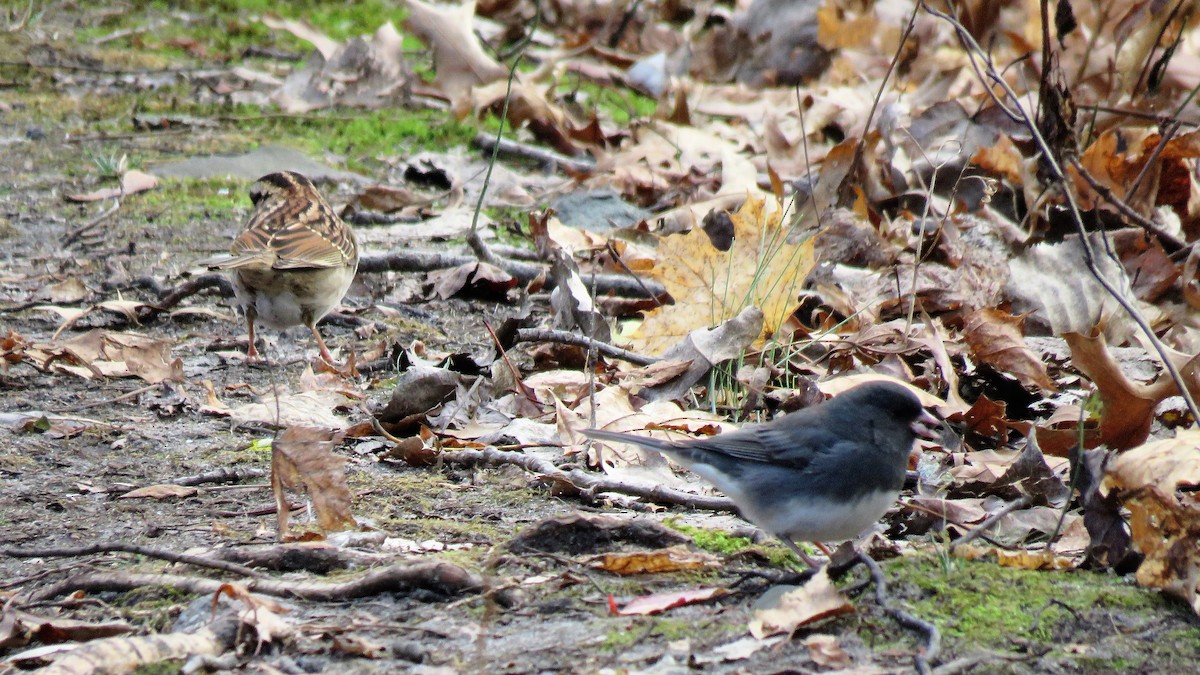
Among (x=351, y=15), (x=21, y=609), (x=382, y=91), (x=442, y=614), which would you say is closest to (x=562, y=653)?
(x=442, y=614)

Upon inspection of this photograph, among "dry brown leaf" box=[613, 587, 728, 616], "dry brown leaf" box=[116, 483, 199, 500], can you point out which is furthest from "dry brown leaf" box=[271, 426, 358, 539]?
"dry brown leaf" box=[613, 587, 728, 616]

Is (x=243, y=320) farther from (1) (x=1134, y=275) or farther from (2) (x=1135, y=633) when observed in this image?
(2) (x=1135, y=633)

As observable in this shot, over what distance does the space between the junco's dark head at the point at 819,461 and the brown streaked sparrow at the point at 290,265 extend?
7.88 ft

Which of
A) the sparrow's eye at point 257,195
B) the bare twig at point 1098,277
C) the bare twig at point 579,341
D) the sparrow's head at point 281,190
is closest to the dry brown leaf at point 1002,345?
the bare twig at point 1098,277

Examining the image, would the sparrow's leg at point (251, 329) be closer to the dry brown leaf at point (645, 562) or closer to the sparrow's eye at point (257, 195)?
the sparrow's eye at point (257, 195)

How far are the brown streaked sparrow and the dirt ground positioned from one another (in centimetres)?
18

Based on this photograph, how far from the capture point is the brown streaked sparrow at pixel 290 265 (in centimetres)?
537

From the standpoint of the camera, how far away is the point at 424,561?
2.91 m

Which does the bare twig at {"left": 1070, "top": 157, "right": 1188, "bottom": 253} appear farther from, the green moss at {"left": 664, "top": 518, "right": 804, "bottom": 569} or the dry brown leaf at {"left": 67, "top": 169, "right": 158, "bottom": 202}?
the dry brown leaf at {"left": 67, "top": 169, "right": 158, "bottom": 202}

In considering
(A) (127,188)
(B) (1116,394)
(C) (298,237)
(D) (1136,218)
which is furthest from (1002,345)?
(A) (127,188)

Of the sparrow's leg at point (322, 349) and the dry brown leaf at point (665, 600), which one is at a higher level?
the dry brown leaf at point (665, 600)

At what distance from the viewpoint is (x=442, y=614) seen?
2748mm

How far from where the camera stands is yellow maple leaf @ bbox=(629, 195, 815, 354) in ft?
15.3

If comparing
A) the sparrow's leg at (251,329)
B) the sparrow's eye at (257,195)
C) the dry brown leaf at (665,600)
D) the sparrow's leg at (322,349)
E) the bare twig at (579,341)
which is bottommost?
the sparrow's leg at (251,329)
